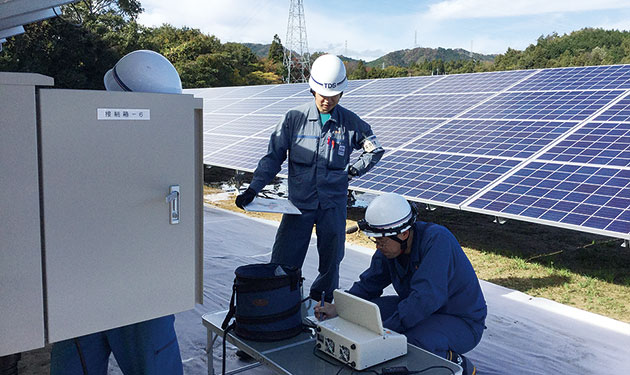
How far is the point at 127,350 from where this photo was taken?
2.05 meters

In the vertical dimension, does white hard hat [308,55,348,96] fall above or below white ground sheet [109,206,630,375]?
above

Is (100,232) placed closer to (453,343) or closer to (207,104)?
(453,343)

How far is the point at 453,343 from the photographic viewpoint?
2.86m

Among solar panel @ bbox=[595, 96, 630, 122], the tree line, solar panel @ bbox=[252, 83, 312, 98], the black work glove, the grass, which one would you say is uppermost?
the tree line

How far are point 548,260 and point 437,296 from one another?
4188mm

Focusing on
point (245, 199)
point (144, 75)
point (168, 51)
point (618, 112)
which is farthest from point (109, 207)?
point (168, 51)

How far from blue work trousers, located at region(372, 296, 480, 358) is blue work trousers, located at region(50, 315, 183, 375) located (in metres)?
1.30

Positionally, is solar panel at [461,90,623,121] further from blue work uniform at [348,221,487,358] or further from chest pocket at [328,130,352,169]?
blue work uniform at [348,221,487,358]

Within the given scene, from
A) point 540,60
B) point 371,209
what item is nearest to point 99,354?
point 371,209

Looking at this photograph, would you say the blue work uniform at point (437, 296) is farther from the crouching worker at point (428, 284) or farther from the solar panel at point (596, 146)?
the solar panel at point (596, 146)

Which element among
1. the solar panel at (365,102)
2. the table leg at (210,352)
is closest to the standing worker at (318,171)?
the table leg at (210,352)

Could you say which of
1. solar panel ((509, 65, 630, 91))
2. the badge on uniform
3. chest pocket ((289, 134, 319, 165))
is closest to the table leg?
chest pocket ((289, 134, 319, 165))

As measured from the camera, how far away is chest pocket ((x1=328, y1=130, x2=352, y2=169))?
3883mm

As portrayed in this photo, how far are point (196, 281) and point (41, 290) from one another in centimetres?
49
